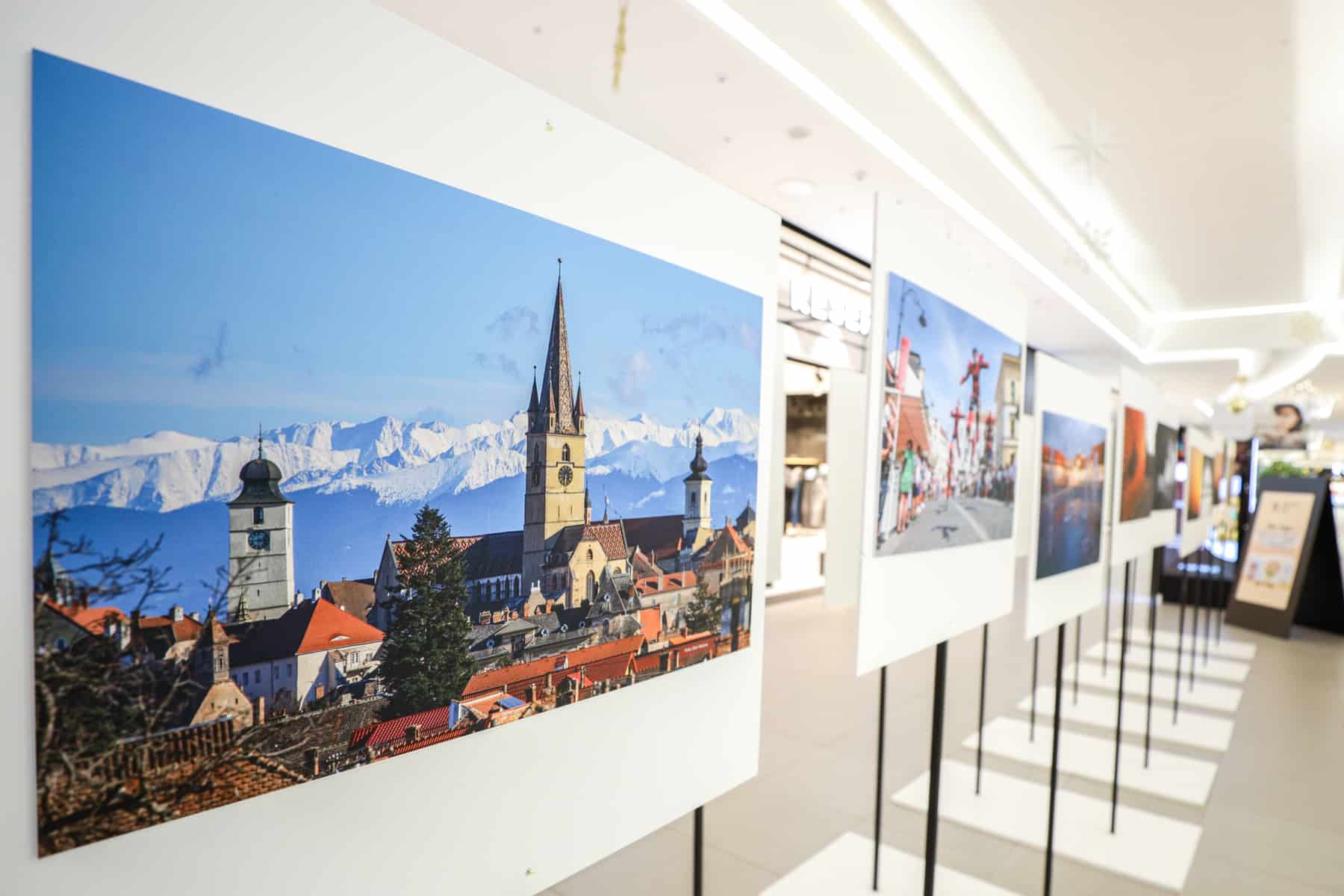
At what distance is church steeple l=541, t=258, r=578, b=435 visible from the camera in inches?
43.3

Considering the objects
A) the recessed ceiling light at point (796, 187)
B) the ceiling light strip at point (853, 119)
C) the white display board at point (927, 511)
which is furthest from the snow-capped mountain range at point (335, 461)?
the recessed ceiling light at point (796, 187)

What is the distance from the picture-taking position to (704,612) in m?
1.41

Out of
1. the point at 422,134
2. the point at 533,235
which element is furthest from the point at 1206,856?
the point at 422,134

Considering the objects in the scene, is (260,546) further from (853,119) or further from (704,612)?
(853,119)

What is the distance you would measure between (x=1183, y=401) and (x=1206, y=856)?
18911 mm

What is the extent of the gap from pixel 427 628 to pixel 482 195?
22.4 inches

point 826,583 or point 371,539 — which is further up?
point 371,539

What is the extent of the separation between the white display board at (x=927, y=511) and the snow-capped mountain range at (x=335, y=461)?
660 millimetres

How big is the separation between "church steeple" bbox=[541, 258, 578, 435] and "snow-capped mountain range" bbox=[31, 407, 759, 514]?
0.05 m

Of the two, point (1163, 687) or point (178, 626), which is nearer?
point (178, 626)

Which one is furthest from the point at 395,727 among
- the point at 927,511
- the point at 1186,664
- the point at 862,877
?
the point at 1186,664

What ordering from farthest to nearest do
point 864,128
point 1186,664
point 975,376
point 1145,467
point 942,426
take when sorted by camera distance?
point 1186,664 → point 864,128 → point 1145,467 → point 975,376 → point 942,426

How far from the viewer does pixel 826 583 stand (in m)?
4.16

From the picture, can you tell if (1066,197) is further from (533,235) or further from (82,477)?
(82,477)
